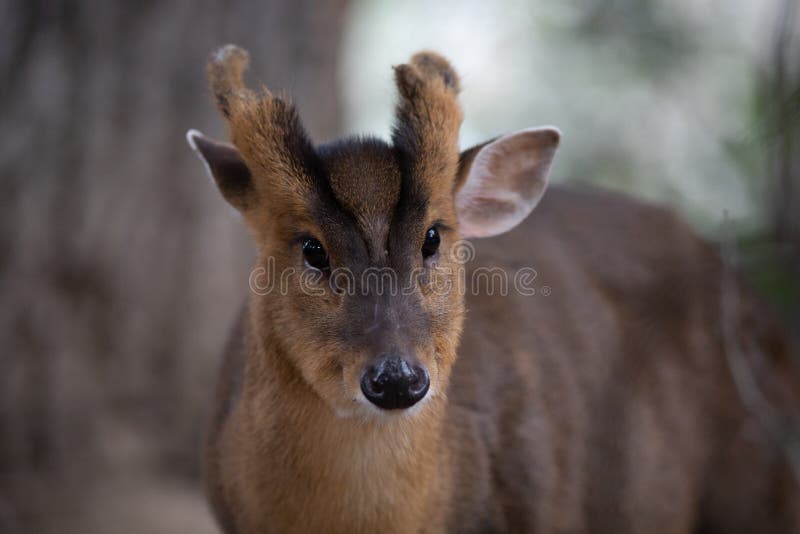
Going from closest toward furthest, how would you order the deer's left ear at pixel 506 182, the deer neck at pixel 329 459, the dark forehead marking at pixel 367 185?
the dark forehead marking at pixel 367 185 < the deer neck at pixel 329 459 < the deer's left ear at pixel 506 182

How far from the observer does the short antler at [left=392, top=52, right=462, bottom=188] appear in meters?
3.79

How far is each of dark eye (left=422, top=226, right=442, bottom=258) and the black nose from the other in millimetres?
570

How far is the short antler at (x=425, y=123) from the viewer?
3.79 meters

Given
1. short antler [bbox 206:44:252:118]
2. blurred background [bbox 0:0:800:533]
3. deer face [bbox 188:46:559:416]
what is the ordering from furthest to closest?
blurred background [bbox 0:0:800:533], short antler [bbox 206:44:252:118], deer face [bbox 188:46:559:416]

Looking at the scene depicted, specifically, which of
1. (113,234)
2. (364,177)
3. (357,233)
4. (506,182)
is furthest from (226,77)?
(113,234)

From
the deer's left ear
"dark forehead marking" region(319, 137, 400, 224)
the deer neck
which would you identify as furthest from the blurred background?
the deer neck

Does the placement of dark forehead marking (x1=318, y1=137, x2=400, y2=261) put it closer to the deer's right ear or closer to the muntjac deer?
the muntjac deer

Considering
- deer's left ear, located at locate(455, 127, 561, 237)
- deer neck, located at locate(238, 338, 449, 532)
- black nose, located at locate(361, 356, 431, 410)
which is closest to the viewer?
black nose, located at locate(361, 356, 431, 410)

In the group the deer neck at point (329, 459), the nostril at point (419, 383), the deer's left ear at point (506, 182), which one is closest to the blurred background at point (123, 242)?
the deer's left ear at point (506, 182)

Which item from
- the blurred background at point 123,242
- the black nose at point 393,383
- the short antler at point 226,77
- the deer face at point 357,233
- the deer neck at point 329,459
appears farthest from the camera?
the blurred background at point 123,242

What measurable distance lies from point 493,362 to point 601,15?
644 cm

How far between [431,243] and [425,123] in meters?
0.46

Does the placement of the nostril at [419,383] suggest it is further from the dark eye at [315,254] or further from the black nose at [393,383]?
the dark eye at [315,254]

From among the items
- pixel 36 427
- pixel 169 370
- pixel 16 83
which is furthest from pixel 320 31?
pixel 36 427
